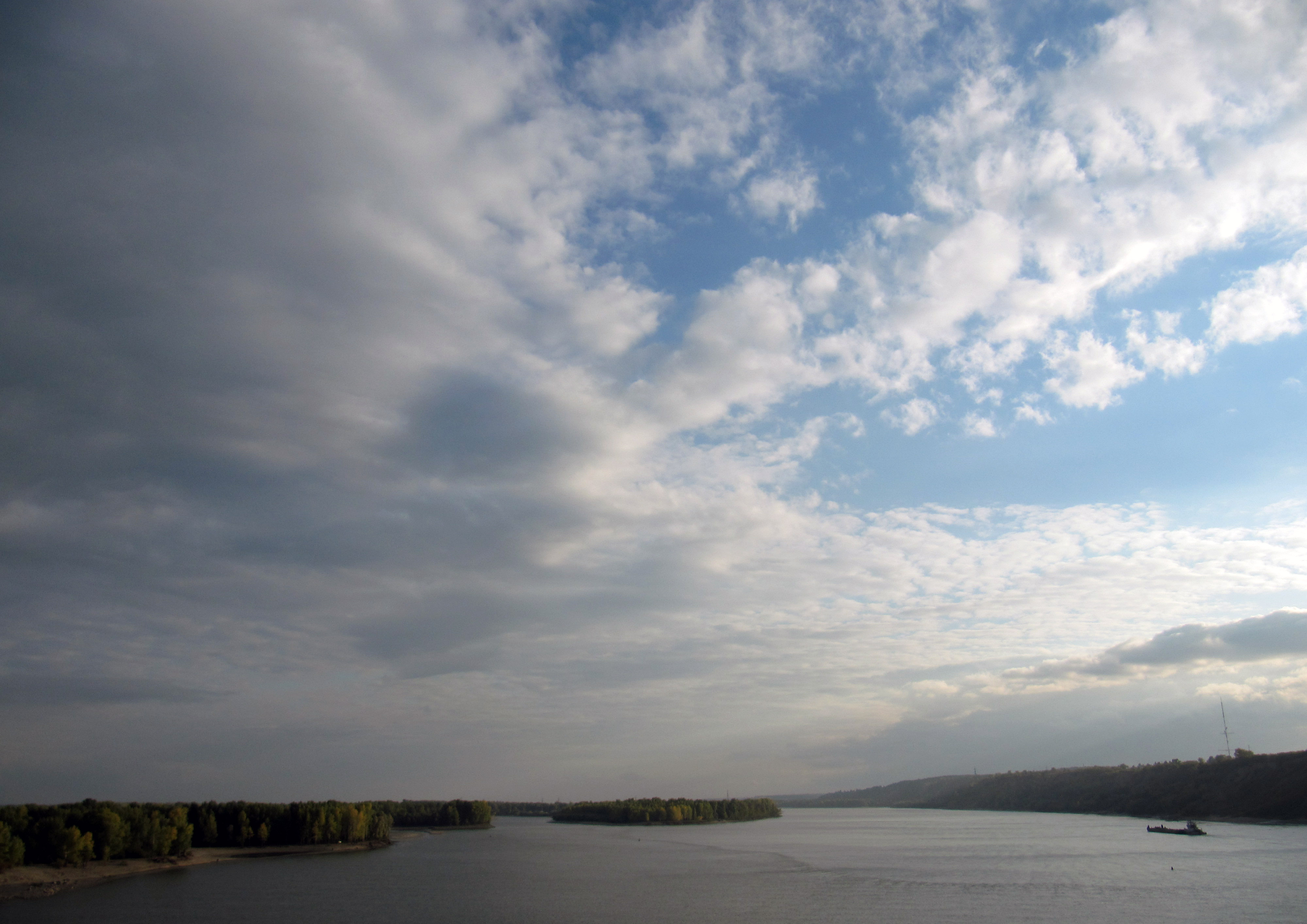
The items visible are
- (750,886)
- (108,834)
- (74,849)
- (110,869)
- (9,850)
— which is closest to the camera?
(750,886)

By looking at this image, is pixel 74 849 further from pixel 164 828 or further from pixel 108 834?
pixel 164 828

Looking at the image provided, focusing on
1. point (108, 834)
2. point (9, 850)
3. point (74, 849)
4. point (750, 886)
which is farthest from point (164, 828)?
point (750, 886)

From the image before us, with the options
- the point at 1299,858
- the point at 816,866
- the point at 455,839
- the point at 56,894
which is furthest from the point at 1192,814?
the point at 56,894

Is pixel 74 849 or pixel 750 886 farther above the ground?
pixel 74 849

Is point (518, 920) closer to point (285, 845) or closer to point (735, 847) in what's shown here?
point (735, 847)

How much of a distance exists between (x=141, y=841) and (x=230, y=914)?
5525cm

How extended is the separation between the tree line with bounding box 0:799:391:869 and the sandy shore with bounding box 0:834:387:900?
127cm

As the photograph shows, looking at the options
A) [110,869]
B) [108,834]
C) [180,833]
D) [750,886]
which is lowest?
[110,869]

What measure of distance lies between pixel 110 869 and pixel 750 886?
3095 inches

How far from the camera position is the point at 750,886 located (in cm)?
7319

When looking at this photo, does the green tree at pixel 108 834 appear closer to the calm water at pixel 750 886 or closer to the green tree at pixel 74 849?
the green tree at pixel 74 849

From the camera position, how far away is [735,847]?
12825 centimetres

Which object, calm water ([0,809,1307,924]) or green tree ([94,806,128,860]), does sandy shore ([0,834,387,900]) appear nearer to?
green tree ([94,806,128,860])

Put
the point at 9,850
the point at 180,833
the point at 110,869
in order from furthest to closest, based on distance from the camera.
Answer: the point at 180,833
the point at 110,869
the point at 9,850
